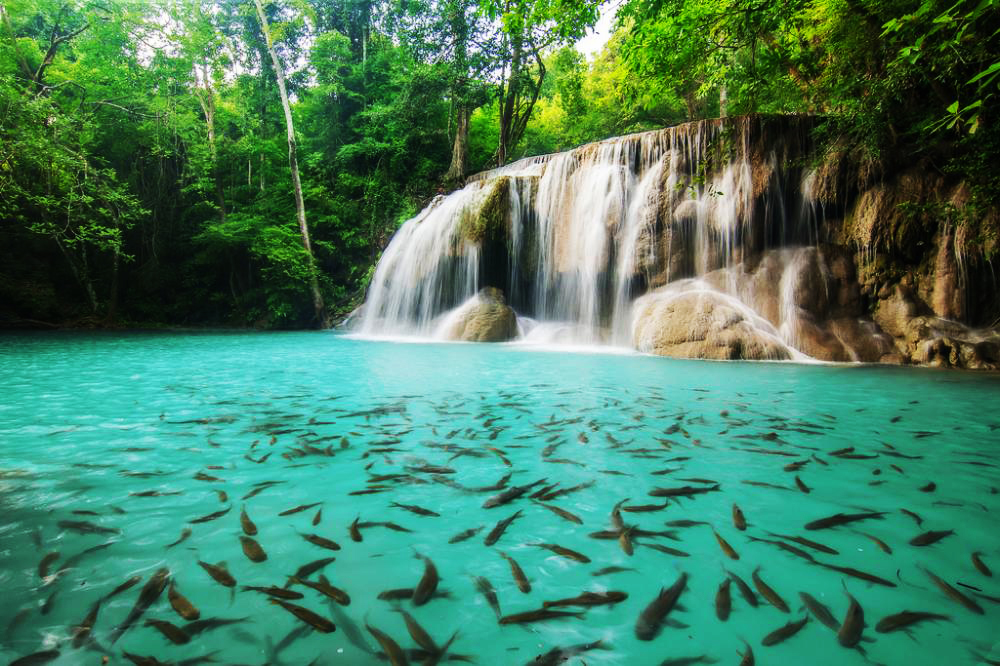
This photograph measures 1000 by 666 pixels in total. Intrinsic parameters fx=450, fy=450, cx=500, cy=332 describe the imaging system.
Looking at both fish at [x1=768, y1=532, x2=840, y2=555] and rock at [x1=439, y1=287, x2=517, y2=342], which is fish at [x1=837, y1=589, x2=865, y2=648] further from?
rock at [x1=439, y1=287, x2=517, y2=342]

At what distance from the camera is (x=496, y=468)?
8.57 ft

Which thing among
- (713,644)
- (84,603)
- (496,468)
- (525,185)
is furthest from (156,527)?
(525,185)

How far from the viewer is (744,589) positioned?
1.49m

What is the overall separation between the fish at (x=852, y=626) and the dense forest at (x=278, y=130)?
773 cm

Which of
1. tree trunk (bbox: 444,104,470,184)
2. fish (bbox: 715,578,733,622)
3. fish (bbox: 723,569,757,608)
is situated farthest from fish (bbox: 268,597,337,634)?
tree trunk (bbox: 444,104,470,184)

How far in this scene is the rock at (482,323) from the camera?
40.0 feet

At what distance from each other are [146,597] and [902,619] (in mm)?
2316

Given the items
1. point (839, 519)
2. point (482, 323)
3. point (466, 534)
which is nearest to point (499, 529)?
point (466, 534)

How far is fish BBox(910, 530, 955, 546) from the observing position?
1.80 metres

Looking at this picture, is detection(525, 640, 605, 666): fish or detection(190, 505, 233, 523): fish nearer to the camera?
detection(525, 640, 605, 666): fish

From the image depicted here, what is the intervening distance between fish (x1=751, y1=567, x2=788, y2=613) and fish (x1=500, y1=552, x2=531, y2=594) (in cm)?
76

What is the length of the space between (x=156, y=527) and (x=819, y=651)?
2402 millimetres

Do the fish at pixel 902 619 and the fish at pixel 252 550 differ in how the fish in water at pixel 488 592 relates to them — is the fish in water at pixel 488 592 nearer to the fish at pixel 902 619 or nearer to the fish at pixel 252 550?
the fish at pixel 252 550

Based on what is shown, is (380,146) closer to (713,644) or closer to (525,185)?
(525,185)
